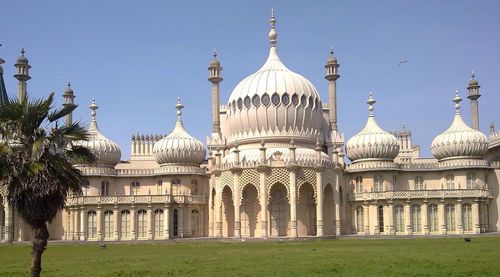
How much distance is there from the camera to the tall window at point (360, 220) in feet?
235

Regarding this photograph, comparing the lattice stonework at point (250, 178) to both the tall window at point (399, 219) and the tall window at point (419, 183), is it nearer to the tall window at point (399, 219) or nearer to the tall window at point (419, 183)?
the tall window at point (399, 219)

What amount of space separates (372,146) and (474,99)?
1876 cm

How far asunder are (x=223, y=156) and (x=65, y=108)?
50.9 meters

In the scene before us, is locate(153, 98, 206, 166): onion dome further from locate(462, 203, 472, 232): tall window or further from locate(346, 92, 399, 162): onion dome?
locate(462, 203, 472, 232): tall window

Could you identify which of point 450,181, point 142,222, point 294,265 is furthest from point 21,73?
point 294,265

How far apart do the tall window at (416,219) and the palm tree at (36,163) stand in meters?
53.0

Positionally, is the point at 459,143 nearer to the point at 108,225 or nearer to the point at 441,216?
the point at 441,216

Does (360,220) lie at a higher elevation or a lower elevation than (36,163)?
lower

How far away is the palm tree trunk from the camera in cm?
2148

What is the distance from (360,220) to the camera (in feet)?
236

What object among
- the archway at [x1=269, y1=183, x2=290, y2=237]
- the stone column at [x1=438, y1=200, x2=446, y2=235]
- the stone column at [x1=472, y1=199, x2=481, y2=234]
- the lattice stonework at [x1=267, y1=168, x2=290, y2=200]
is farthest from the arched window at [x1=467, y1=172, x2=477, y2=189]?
the lattice stonework at [x1=267, y1=168, x2=290, y2=200]

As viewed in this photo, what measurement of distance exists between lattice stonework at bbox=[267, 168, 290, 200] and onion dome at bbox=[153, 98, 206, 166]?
15.3 m

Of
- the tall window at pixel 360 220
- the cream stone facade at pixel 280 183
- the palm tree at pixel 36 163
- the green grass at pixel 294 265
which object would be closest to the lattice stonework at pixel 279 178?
the cream stone facade at pixel 280 183

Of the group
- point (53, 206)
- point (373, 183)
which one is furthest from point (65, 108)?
point (373, 183)
